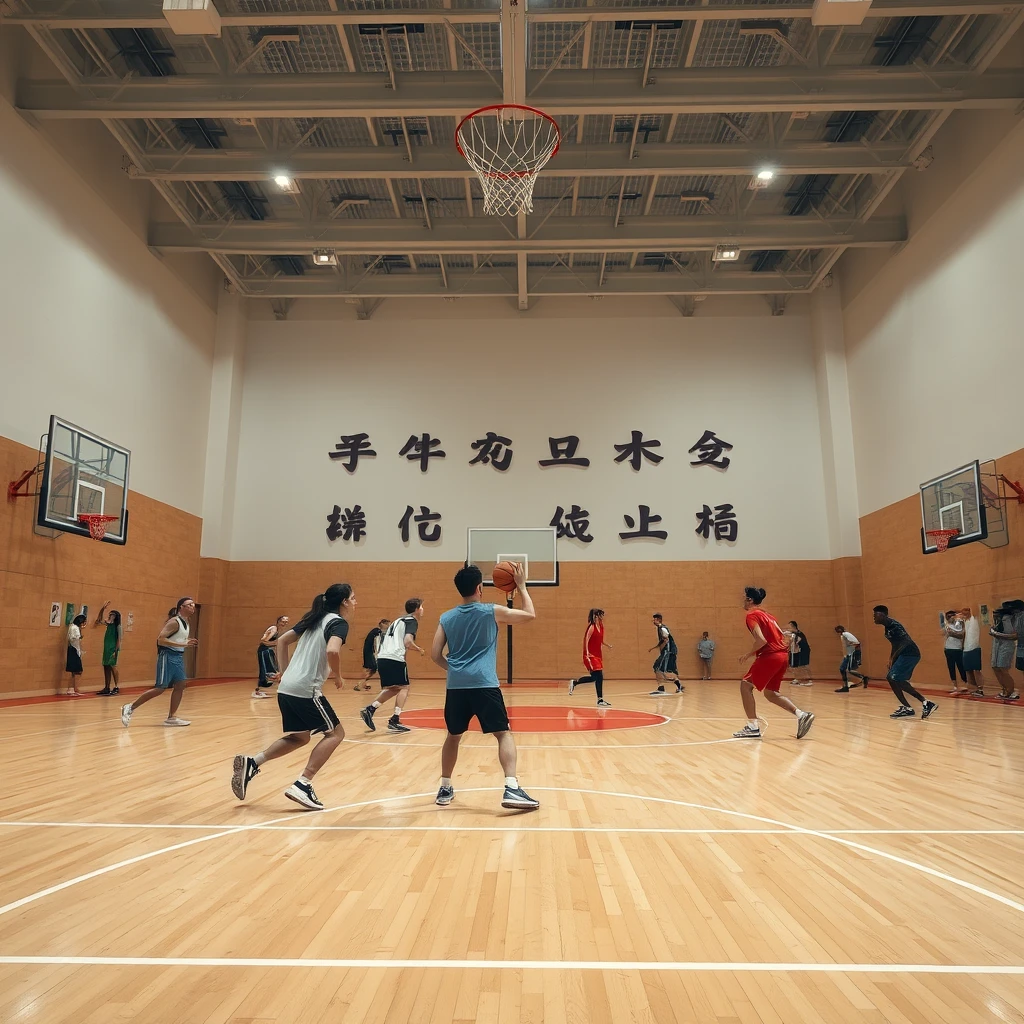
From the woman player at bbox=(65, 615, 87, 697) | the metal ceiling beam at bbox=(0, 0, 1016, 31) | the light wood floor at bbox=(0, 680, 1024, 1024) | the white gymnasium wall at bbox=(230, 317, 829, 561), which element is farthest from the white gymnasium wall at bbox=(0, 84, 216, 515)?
the light wood floor at bbox=(0, 680, 1024, 1024)

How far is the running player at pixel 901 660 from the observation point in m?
10.1

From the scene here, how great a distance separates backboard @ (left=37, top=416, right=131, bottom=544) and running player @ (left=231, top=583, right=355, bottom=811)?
929 cm

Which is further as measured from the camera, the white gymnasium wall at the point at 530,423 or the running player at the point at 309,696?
the white gymnasium wall at the point at 530,423

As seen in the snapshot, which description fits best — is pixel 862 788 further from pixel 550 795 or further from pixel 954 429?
pixel 954 429

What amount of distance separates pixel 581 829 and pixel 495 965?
6.88 ft

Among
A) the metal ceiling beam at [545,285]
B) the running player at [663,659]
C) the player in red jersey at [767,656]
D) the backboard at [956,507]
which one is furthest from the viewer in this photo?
the metal ceiling beam at [545,285]

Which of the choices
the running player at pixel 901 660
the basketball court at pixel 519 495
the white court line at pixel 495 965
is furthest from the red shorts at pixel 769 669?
the white court line at pixel 495 965

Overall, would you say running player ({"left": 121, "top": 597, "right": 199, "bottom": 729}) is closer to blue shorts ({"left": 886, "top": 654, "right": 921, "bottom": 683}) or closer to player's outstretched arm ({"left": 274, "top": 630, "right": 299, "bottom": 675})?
player's outstretched arm ({"left": 274, "top": 630, "right": 299, "bottom": 675})

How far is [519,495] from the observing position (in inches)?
812

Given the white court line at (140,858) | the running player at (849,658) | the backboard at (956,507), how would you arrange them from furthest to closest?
the running player at (849,658) → the backboard at (956,507) → the white court line at (140,858)

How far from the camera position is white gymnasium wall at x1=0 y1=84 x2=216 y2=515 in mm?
12945

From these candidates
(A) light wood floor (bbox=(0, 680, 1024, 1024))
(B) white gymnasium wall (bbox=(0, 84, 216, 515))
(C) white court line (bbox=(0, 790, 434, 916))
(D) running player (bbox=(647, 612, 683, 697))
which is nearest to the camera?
(A) light wood floor (bbox=(0, 680, 1024, 1024))

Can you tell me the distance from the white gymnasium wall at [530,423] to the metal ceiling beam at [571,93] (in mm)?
8588

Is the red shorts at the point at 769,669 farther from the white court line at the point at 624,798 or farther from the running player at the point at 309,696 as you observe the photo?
the running player at the point at 309,696
